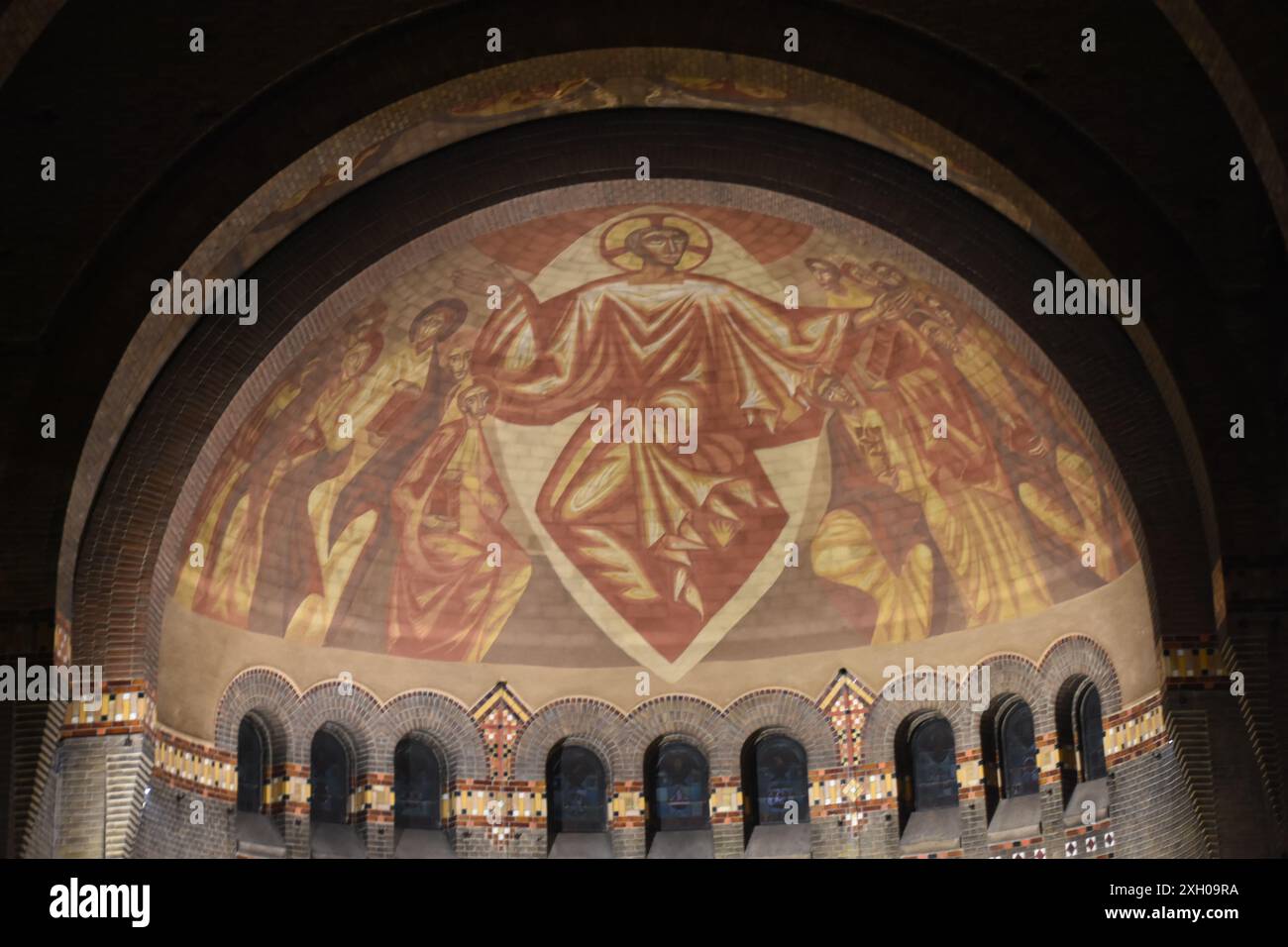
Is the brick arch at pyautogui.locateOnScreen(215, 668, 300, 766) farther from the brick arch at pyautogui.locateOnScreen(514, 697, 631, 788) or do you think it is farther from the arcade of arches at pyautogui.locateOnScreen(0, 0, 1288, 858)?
the brick arch at pyautogui.locateOnScreen(514, 697, 631, 788)

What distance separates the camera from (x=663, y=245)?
22.5m

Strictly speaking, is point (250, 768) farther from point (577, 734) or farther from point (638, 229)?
point (638, 229)

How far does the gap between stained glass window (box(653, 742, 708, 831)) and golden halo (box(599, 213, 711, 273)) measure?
565 cm

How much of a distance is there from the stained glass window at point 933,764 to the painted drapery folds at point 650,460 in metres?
1.12

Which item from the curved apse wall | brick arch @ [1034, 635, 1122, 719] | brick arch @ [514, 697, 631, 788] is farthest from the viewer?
brick arch @ [514, 697, 631, 788]

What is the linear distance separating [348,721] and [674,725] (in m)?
3.72

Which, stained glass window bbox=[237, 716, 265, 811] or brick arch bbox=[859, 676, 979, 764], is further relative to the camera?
brick arch bbox=[859, 676, 979, 764]

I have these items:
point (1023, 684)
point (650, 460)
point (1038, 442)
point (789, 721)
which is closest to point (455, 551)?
point (650, 460)

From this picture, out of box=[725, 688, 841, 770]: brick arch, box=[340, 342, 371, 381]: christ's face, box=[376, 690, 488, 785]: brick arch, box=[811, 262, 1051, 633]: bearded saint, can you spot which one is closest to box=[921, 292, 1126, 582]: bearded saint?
box=[811, 262, 1051, 633]: bearded saint

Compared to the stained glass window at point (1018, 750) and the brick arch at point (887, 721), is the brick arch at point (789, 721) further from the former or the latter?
the stained glass window at point (1018, 750)

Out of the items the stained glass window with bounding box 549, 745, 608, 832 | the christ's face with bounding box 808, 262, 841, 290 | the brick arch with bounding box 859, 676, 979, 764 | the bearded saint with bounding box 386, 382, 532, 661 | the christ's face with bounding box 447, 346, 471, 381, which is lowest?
the stained glass window with bounding box 549, 745, 608, 832

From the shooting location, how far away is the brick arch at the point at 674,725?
23969 millimetres

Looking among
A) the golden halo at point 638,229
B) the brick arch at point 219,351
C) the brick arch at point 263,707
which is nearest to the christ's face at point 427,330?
the golden halo at point 638,229

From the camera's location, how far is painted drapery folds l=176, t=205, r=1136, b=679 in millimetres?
21594
